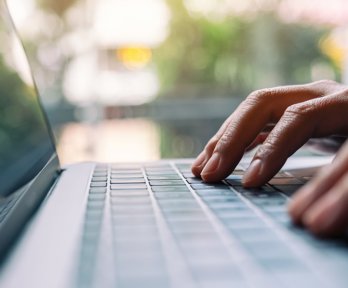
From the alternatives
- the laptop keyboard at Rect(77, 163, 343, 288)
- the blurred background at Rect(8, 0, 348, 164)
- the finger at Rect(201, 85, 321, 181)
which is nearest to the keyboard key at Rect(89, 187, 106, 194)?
the laptop keyboard at Rect(77, 163, 343, 288)

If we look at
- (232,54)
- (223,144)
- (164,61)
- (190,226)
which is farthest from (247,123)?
(232,54)

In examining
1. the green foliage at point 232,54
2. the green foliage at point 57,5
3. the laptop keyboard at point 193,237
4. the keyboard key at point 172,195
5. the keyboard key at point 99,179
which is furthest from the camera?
the green foliage at point 232,54

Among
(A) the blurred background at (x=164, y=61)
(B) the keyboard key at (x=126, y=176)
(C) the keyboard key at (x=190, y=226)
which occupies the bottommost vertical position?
(A) the blurred background at (x=164, y=61)

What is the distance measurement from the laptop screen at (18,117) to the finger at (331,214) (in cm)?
29

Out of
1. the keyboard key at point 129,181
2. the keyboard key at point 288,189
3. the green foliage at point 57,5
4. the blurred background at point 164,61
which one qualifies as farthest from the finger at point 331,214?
the green foliage at point 57,5

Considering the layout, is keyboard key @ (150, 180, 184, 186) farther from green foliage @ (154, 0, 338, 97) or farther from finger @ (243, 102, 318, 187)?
green foliage @ (154, 0, 338, 97)

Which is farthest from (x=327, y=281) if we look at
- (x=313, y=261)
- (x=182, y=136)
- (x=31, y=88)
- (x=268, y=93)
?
(x=182, y=136)

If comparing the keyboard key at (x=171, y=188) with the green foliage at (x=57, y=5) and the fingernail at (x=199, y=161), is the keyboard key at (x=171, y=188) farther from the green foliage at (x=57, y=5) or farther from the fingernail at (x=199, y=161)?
the green foliage at (x=57, y=5)

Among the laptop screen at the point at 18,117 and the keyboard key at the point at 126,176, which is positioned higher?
the laptop screen at the point at 18,117

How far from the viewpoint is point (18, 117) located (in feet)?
2.43

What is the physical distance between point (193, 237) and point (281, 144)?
0.22 metres

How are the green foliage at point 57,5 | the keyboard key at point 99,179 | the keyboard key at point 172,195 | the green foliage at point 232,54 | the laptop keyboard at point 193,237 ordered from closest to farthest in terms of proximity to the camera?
the laptop keyboard at point 193,237 < the keyboard key at point 172,195 < the keyboard key at point 99,179 < the green foliage at point 57,5 < the green foliage at point 232,54

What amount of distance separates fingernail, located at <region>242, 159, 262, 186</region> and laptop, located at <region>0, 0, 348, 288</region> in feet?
0.04

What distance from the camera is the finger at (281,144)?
54cm
